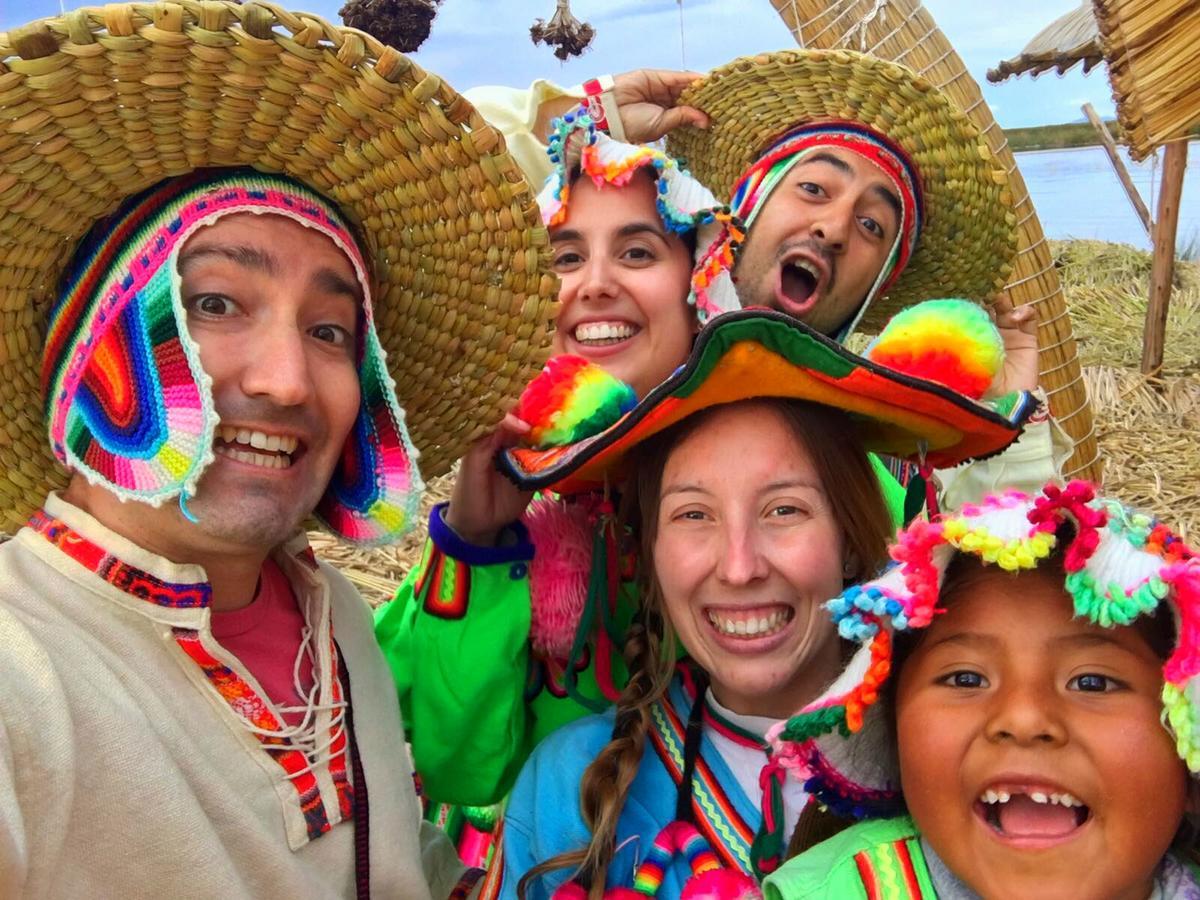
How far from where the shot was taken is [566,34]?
11.3 m

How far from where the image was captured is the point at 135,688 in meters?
1.55

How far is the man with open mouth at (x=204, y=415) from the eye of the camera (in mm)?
1469

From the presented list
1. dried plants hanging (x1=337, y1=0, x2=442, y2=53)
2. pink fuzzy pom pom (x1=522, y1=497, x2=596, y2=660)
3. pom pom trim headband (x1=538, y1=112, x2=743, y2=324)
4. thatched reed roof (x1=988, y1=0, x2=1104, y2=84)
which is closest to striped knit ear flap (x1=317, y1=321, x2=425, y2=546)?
pink fuzzy pom pom (x1=522, y1=497, x2=596, y2=660)

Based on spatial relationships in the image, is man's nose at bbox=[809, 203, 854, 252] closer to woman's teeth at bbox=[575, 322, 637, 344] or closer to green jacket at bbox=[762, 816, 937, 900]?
woman's teeth at bbox=[575, 322, 637, 344]

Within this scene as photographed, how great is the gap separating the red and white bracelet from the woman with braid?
1.43 meters

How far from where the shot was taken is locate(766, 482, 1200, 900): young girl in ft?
4.60

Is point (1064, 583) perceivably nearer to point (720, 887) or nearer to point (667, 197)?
point (720, 887)

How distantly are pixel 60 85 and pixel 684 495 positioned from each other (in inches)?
46.7

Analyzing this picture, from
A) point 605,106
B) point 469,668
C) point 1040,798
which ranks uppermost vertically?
point 605,106

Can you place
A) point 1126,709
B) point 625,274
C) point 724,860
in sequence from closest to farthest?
1. point 1126,709
2. point 724,860
3. point 625,274

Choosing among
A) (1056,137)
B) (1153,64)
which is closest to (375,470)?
(1153,64)

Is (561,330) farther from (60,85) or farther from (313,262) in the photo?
(60,85)

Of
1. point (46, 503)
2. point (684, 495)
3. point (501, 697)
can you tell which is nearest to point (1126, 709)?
point (684, 495)

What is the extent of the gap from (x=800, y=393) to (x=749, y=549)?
1.00 feet
